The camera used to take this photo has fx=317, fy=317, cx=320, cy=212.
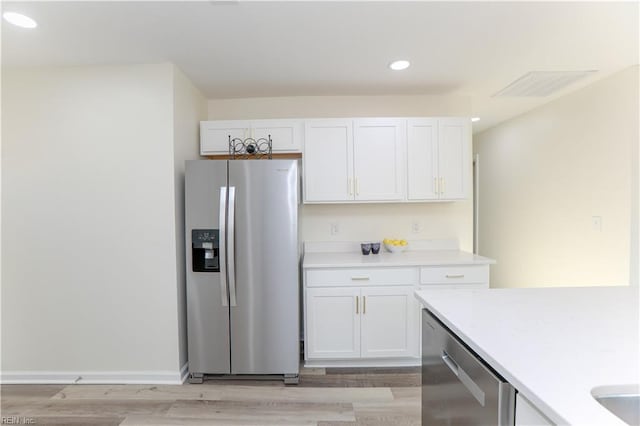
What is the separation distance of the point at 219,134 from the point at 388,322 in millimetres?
2209

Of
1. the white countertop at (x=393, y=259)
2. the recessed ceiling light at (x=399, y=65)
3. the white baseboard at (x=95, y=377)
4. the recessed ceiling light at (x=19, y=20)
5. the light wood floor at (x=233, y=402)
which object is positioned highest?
the recessed ceiling light at (x=399, y=65)

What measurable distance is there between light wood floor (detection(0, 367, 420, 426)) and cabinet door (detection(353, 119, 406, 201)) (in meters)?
1.52

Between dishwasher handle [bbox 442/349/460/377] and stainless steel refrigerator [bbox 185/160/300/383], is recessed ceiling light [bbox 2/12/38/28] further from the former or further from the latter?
dishwasher handle [bbox 442/349/460/377]

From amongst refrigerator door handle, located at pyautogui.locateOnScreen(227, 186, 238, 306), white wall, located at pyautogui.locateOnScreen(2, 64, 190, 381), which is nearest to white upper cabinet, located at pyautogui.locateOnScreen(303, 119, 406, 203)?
refrigerator door handle, located at pyautogui.locateOnScreen(227, 186, 238, 306)

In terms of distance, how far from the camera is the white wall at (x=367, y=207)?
10.3 feet

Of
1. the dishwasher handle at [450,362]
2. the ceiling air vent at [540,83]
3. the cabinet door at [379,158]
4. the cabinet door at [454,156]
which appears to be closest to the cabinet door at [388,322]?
the cabinet door at [379,158]

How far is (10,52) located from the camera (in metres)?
2.20

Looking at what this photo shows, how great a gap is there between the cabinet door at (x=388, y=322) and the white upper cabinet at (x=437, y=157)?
2.97ft

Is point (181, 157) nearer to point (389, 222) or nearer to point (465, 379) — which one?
point (389, 222)

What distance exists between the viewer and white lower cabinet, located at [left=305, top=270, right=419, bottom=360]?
2.58 metres

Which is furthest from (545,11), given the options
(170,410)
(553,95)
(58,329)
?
(58,329)

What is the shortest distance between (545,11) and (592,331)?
5.82 feet

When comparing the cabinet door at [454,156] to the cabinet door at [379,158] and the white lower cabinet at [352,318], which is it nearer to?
the cabinet door at [379,158]

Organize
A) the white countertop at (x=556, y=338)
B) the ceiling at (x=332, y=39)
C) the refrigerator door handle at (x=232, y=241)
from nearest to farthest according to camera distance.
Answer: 1. the white countertop at (x=556, y=338)
2. the ceiling at (x=332, y=39)
3. the refrigerator door handle at (x=232, y=241)
